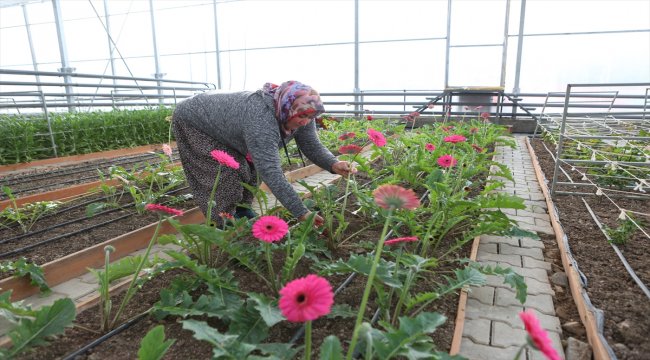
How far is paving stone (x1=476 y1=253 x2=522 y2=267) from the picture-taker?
2.37m

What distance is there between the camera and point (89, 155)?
571 centimetres

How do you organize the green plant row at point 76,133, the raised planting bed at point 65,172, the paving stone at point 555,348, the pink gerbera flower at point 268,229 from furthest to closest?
the green plant row at point 76,133 < the raised planting bed at point 65,172 < the paving stone at point 555,348 < the pink gerbera flower at point 268,229

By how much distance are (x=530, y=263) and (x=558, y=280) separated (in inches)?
9.5

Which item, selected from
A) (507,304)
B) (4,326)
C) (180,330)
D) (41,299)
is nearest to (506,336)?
(507,304)

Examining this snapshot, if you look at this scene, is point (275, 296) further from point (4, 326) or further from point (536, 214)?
point (536, 214)

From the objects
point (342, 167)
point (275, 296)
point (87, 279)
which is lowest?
point (87, 279)

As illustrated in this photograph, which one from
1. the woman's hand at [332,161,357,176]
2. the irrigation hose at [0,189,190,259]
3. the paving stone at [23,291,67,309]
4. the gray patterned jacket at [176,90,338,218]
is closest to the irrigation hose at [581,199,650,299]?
the woman's hand at [332,161,357,176]

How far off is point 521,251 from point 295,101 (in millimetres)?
1673

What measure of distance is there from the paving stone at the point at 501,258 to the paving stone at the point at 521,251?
55mm

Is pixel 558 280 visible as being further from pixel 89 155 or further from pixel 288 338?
pixel 89 155

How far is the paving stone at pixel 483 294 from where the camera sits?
193cm

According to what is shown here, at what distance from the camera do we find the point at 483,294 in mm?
1979

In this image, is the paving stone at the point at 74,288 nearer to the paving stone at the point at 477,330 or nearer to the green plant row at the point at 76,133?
the paving stone at the point at 477,330

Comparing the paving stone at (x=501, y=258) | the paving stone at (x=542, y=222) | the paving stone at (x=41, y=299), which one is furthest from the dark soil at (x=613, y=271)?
the paving stone at (x=41, y=299)
